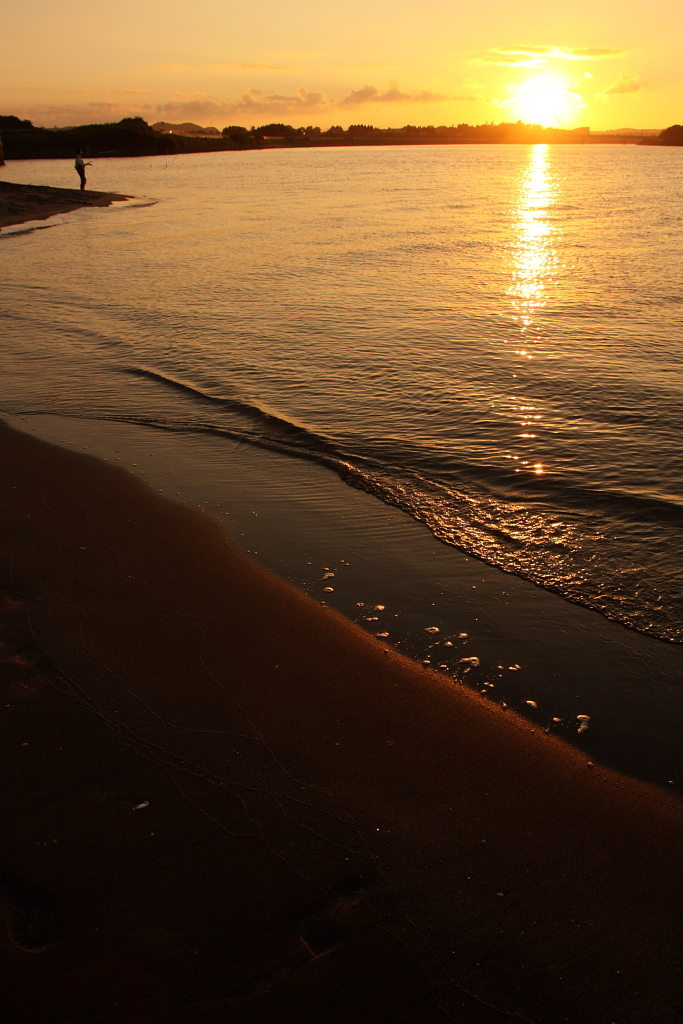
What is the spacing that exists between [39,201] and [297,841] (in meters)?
43.0

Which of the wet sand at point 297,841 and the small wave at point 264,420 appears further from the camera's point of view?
the small wave at point 264,420

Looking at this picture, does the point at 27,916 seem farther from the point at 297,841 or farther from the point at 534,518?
the point at 534,518

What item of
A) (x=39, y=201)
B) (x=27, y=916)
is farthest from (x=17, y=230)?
(x=27, y=916)

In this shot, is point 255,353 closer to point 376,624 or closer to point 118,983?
point 376,624

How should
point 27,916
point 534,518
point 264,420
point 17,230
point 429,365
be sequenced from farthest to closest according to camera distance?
point 17,230 < point 429,365 < point 264,420 < point 534,518 < point 27,916

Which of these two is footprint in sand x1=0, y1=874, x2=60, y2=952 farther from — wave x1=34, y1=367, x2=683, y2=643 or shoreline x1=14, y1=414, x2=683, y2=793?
wave x1=34, y1=367, x2=683, y2=643

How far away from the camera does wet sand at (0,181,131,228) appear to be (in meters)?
34.2

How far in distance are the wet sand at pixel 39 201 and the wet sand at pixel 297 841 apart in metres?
34.0

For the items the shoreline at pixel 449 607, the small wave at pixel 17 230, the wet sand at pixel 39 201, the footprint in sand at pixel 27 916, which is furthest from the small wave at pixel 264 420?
the wet sand at pixel 39 201

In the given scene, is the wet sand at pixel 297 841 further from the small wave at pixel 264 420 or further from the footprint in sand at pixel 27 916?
the small wave at pixel 264 420

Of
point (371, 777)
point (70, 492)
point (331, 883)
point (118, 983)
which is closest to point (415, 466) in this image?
point (70, 492)

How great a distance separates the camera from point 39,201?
3825 centimetres

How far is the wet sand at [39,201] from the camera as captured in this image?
112 ft

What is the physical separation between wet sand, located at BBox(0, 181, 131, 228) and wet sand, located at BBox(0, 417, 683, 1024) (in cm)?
3403
